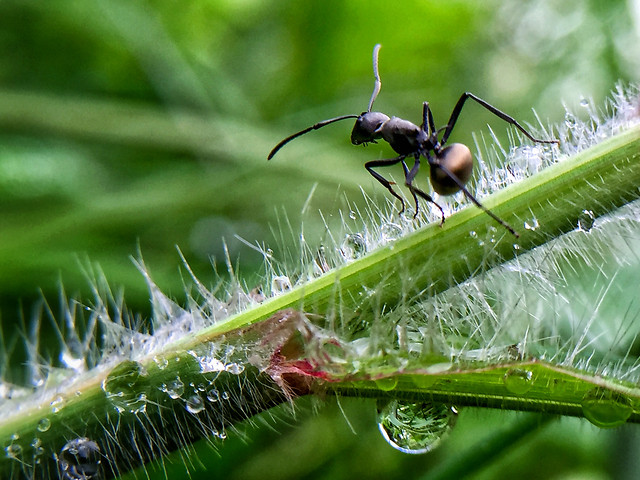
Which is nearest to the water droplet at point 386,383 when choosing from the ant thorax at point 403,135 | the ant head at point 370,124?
the ant thorax at point 403,135

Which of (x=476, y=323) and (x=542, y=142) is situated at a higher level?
(x=542, y=142)

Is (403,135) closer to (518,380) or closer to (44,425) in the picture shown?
(518,380)

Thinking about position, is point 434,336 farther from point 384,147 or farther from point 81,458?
point 384,147

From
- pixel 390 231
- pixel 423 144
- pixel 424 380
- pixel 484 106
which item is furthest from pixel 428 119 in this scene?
pixel 424 380

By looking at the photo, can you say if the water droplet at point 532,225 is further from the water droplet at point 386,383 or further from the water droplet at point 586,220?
the water droplet at point 386,383

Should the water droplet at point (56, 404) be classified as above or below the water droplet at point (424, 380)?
above

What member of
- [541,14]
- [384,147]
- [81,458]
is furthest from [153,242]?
[541,14]
